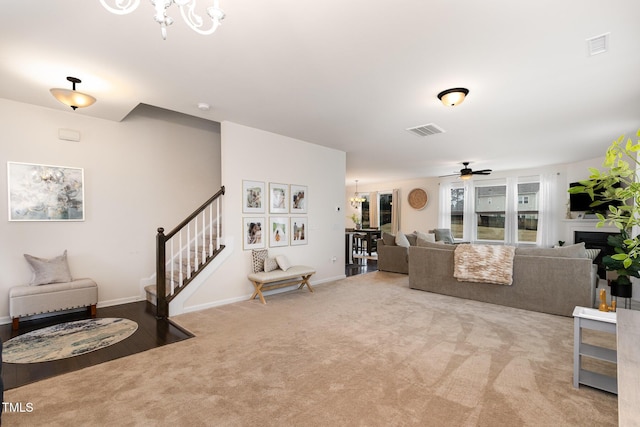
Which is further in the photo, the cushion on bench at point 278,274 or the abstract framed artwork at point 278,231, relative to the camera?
the abstract framed artwork at point 278,231

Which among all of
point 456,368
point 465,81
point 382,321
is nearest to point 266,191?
point 382,321

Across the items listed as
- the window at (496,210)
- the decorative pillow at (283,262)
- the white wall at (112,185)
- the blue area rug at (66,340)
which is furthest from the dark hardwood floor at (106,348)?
the window at (496,210)

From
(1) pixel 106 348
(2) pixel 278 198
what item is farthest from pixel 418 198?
(1) pixel 106 348

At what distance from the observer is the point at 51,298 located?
3.67 meters

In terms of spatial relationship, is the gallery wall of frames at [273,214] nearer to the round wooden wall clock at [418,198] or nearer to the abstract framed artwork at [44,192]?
the abstract framed artwork at [44,192]

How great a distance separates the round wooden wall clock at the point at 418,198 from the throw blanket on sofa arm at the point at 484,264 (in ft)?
18.8

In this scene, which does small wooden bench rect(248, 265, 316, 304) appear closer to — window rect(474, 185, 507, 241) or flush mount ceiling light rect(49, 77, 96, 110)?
flush mount ceiling light rect(49, 77, 96, 110)

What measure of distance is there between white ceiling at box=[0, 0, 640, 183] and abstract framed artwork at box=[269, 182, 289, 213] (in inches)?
39.2

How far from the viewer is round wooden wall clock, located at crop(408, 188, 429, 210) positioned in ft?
34.0

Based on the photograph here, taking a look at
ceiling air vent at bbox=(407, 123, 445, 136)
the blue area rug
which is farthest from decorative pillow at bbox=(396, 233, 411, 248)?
the blue area rug

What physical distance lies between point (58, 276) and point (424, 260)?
5.33 meters

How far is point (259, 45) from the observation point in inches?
101

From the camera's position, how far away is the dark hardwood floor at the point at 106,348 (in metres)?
2.54

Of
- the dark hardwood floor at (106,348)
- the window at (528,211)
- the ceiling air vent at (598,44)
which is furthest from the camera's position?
the window at (528,211)
